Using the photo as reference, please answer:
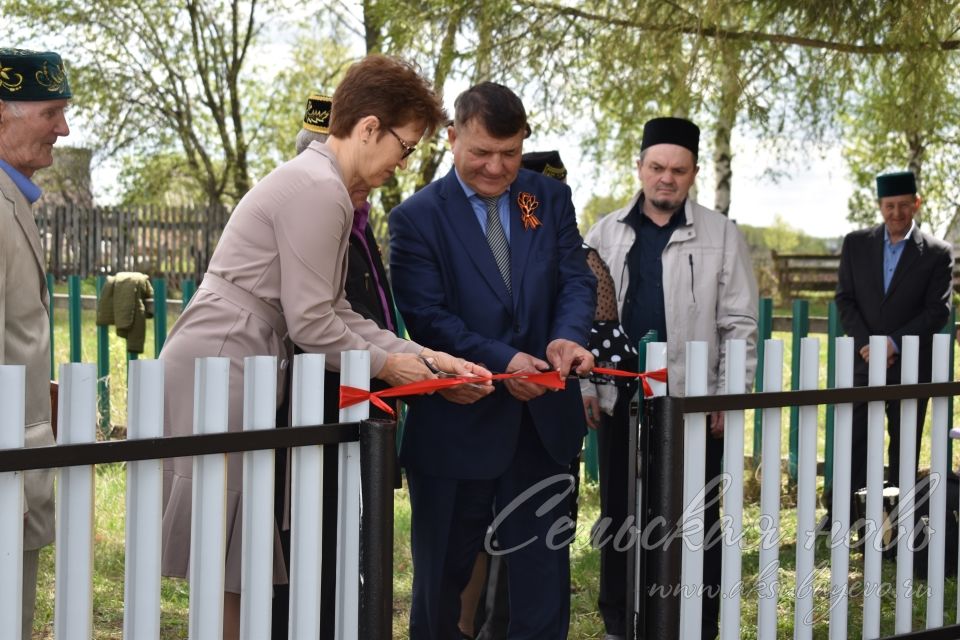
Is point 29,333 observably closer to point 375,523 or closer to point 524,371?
point 375,523

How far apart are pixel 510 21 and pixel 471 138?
3653mm

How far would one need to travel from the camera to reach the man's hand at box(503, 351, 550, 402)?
331 centimetres

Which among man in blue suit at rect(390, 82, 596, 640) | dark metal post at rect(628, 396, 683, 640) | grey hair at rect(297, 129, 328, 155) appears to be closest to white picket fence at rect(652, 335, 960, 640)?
dark metal post at rect(628, 396, 683, 640)

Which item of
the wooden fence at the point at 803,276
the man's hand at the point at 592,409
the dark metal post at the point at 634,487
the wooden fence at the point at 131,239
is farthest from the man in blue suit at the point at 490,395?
the wooden fence at the point at 803,276

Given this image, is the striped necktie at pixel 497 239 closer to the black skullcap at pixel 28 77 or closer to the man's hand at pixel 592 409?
the man's hand at pixel 592 409

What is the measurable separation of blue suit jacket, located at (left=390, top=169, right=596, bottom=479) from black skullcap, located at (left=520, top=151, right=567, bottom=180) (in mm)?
1080

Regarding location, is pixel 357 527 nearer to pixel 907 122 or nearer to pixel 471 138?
pixel 471 138

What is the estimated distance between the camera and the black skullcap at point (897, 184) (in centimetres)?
644

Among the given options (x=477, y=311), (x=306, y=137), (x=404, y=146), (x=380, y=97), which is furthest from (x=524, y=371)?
(x=306, y=137)

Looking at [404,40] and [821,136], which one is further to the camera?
[821,136]

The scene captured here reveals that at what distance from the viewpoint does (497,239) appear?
3.60 meters

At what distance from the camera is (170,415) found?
3098 mm

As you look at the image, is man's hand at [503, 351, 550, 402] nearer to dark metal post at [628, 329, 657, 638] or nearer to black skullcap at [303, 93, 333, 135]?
dark metal post at [628, 329, 657, 638]

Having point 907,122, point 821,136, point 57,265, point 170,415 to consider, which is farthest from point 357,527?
point 57,265
